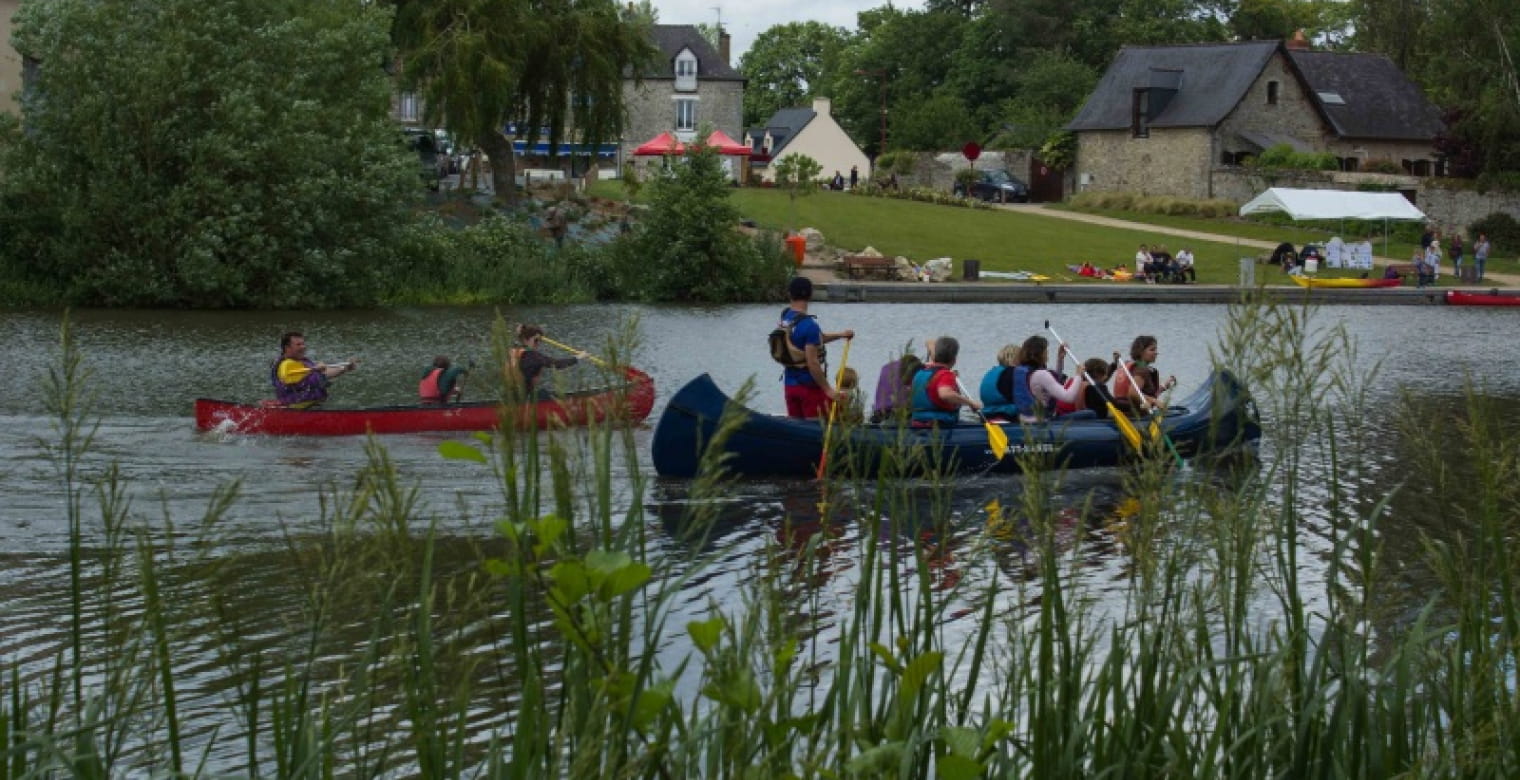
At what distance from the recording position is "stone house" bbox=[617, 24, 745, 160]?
74.4 m

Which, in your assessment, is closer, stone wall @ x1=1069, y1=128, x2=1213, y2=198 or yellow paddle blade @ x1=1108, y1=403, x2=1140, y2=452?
yellow paddle blade @ x1=1108, y1=403, x2=1140, y2=452

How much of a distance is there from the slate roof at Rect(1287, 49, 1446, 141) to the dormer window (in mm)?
24230

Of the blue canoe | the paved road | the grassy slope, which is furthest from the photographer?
the paved road

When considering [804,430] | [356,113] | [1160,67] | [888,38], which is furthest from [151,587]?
[888,38]

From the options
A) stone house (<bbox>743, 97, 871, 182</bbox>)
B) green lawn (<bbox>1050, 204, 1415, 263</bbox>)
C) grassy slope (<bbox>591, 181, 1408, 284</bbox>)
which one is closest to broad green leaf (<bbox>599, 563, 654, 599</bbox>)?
grassy slope (<bbox>591, 181, 1408, 284</bbox>)

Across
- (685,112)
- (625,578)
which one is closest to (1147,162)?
(685,112)

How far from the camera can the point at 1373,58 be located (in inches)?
2435

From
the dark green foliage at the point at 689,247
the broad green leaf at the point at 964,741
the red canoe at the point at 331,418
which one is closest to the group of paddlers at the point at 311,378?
the red canoe at the point at 331,418

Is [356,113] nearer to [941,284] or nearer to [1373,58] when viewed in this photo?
[941,284]

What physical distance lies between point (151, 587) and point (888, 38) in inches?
3289

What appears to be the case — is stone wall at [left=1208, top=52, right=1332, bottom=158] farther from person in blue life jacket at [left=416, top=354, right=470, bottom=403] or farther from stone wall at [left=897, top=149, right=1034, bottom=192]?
person in blue life jacket at [left=416, top=354, right=470, bottom=403]

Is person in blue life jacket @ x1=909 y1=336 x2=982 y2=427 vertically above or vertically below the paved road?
below

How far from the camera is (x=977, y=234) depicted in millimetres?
48219

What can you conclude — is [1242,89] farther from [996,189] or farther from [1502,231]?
[1502,231]
